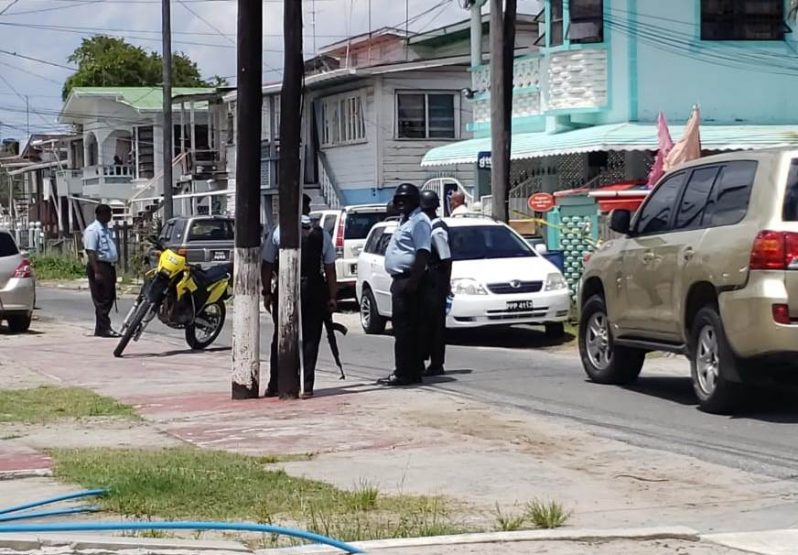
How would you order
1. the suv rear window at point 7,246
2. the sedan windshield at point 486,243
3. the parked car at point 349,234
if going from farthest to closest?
1. the parked car at point 349,234
2. the suv rear window at point 7,246
3. the sedan windshield at point 486,243

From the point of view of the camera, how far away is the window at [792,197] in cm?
1038

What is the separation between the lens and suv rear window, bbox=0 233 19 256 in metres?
21.8

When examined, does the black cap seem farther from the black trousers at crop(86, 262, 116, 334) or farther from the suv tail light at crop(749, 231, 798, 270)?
the black trousers at crop(86, 262, 116, 334)

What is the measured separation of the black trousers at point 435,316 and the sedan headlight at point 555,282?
3763 millimetres

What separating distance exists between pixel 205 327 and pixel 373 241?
3.75m

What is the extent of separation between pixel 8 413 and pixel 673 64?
59.1 feet

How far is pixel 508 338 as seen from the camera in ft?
64.0

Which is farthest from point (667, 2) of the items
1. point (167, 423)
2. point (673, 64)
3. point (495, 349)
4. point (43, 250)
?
point (43, 250)

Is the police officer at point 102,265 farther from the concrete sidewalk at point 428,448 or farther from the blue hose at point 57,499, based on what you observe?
the blue hose at point 57,499

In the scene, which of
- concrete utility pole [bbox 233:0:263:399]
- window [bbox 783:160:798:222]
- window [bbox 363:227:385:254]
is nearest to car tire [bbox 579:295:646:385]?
window [bbox 783:160:798:222]

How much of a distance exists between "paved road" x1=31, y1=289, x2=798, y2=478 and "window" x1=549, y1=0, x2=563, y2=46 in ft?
32.5

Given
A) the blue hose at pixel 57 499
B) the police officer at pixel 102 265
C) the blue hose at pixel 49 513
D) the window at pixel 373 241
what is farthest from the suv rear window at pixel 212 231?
the blue hose at pixel 49 513

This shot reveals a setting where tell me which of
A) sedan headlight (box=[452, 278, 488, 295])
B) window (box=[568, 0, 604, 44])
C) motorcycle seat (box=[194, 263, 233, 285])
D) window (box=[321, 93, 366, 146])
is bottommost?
sedan headlight (box=[452, 278, 488, 295])

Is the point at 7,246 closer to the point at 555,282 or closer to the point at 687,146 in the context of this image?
the point at 555,282
